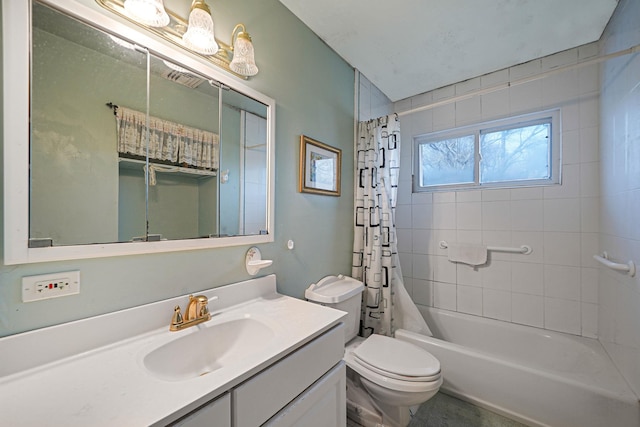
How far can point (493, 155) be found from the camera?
212 cm

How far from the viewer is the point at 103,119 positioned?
2.66 ft

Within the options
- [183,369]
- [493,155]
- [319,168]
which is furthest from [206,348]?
[493,155]

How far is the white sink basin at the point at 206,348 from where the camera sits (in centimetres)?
78

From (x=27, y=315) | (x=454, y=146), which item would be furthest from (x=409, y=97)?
(x=27, y=315)

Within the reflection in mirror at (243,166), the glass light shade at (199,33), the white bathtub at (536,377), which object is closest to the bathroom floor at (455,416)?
the white bathtub at (536,377)

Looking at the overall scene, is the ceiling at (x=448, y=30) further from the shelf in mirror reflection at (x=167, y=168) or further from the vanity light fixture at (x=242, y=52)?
the shelf in mirror reflection at (x=167, y=168)

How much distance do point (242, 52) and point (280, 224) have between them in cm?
85

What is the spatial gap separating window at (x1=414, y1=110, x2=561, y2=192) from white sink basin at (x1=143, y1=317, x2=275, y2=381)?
2061 millimetres

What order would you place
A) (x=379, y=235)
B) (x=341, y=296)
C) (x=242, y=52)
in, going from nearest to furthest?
(x=242, y=52), (x=341, y=296), (x=379, y=235)

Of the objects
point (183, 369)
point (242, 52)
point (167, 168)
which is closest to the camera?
point (183, 369)

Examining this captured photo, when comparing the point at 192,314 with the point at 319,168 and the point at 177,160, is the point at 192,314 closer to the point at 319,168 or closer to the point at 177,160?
the point at 177,160

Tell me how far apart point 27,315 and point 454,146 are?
2792 mm

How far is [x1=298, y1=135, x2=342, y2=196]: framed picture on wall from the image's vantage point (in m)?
1.52

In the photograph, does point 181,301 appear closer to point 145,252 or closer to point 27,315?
point 145,252
